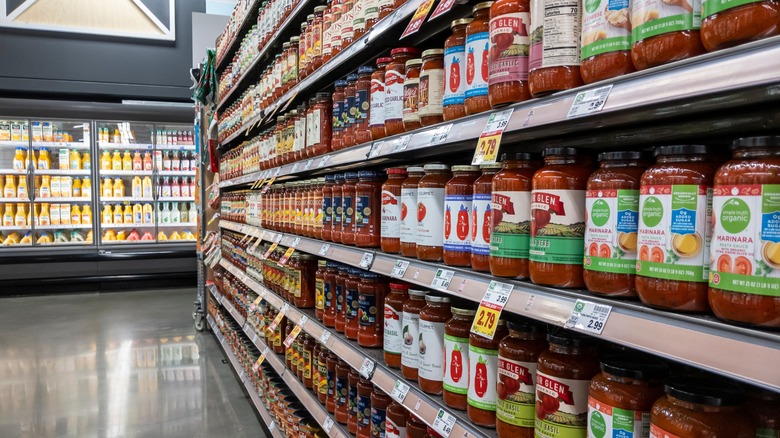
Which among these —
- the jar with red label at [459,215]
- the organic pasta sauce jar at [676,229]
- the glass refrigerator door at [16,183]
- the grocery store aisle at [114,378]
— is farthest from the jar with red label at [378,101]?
the glass refrigerator door at [16,183]

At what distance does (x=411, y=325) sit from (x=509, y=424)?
1.56ft

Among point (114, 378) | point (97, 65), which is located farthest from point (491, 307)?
point (97, 65)

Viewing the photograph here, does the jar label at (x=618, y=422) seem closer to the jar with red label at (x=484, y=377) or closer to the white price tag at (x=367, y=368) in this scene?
the jar with red label at (x=484, y=377)

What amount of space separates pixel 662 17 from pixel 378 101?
109cm

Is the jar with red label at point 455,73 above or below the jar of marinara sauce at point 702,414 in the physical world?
above

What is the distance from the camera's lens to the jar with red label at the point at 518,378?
1.18m

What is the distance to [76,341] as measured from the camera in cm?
518

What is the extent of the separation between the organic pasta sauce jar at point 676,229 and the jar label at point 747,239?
0.03m

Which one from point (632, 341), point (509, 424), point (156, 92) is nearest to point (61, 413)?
point (509, 424)

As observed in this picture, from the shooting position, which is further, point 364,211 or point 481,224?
point 364,211

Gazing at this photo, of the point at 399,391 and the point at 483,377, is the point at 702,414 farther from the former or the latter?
the point at 399,391

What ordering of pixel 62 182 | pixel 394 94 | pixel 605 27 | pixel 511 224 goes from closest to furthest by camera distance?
pixel 605 27, pixel 511 224, pixel 394 94, pixel 62 182

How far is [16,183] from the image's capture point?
25.6 ft

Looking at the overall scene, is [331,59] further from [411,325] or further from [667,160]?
[667,160]
